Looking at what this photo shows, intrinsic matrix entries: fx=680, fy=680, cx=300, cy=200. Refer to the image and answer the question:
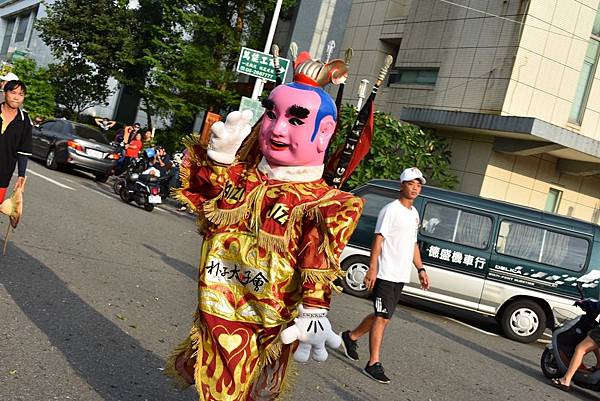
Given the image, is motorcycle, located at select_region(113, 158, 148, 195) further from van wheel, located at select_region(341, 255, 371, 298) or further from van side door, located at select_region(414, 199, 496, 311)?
van side door, located at select_region(414, 199, 496, 311)

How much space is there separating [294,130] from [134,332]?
8.82ft

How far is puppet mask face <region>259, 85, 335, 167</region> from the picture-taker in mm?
3408

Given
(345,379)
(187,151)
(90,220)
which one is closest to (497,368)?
(345,379)

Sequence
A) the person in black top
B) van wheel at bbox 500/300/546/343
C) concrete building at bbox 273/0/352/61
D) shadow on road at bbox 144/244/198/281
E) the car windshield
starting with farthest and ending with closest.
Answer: concrete building at bbox 273/0/352/61 < the car windshield < van wheel at bbox 500/300/546/343 < shadow on road at bbox 144/244/198/281 < the person in black top

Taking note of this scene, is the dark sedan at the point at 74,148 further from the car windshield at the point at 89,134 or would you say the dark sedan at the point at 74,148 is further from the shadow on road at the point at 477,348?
the shadow on road at the point at 477,348

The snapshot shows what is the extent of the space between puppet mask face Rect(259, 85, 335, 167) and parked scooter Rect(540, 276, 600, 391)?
525 centimetres

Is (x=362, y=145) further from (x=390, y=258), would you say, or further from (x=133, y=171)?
(x=133, y=171)

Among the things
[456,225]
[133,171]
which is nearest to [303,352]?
[456,225]

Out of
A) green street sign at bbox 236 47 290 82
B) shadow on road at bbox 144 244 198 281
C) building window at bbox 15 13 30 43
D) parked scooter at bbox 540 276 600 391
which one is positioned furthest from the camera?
building window at bbox 15 13 30 43

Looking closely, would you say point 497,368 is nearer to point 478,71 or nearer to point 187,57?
point 478,71

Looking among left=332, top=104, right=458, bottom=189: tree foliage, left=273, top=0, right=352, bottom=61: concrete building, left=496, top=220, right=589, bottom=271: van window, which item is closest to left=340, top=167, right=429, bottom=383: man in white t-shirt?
left=496, top=220, right=589, bottom=271: van window

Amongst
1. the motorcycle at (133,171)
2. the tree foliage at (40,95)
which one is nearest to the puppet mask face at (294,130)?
the motorcycle at (133,171)

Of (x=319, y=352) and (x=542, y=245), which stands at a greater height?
(x=542, y=245)

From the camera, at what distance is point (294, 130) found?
11.2ft
